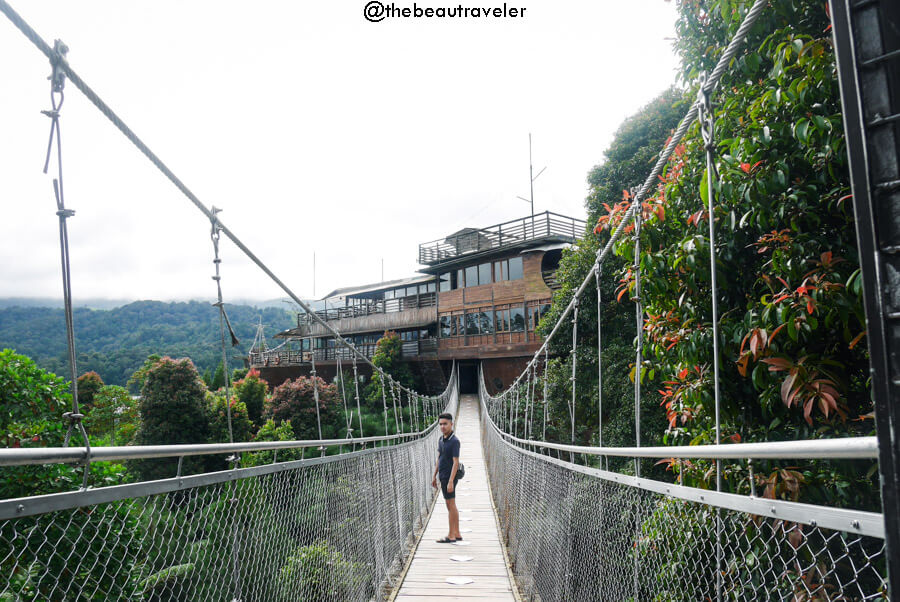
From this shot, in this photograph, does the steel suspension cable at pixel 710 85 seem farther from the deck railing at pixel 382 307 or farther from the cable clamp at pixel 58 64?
the deck railing at pixel 382 307

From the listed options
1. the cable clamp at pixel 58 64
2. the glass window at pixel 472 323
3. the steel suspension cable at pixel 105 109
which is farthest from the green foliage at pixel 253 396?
the cable clamp at pixel 58 64

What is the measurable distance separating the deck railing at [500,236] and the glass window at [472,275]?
2.18ft

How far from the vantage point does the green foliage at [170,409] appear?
13.2 metres

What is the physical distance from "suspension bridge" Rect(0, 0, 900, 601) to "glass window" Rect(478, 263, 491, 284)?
615 inches

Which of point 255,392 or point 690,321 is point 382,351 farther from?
point 690,321

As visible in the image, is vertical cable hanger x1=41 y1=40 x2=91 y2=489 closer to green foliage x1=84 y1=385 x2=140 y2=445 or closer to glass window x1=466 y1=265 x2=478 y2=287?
glass window x1=466 y1=265 x2=478 y2=287

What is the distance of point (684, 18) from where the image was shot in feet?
10.4

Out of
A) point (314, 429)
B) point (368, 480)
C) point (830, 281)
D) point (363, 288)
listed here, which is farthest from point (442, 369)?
point (830, 281)

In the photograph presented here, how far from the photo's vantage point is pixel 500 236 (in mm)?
21094

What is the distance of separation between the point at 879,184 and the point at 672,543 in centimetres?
207

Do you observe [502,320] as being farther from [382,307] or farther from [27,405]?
[27,405]

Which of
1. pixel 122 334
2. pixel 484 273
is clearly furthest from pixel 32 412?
pixel 484 273

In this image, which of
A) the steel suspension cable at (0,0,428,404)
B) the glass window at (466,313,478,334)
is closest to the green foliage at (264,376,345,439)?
the glass window at (466,313,478,334)

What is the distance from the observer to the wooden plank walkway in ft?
12.4
